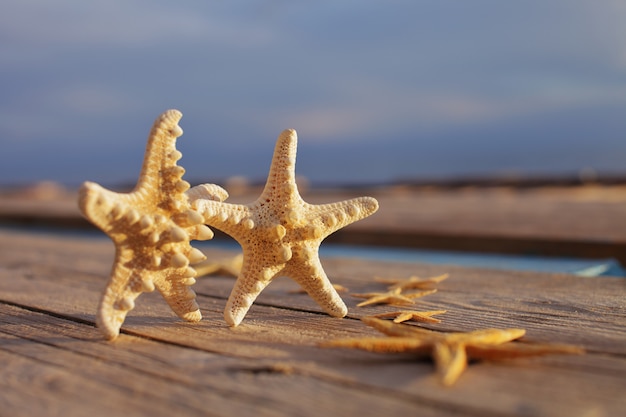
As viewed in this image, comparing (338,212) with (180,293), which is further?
(338,212)

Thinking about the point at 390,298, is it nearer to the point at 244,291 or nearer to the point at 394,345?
the point at 244,291

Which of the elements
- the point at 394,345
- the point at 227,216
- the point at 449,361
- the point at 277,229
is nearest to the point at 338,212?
the point at 277,229

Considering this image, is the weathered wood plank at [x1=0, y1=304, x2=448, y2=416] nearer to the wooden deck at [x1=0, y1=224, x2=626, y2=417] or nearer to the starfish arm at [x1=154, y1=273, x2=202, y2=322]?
the wooden deck at [x1=0, y1=224, x2=626, y2=417]

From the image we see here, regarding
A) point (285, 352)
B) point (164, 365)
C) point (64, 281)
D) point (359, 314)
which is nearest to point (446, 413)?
point (285, 352)

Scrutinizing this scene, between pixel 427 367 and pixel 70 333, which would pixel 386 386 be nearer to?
pixel 427 367

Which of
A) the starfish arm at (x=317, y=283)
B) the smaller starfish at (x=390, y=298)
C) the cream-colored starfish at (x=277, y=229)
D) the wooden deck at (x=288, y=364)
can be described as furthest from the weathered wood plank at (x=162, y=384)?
the smaller starfish at (x=390, y=298)

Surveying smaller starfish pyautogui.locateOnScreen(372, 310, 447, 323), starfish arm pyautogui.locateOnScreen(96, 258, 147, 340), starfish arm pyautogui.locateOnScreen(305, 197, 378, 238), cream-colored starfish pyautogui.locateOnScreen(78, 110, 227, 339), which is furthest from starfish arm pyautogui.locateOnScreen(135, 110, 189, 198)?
smaller starfish pyautogui.locateOnScreen(372, 310, 447, 323)
